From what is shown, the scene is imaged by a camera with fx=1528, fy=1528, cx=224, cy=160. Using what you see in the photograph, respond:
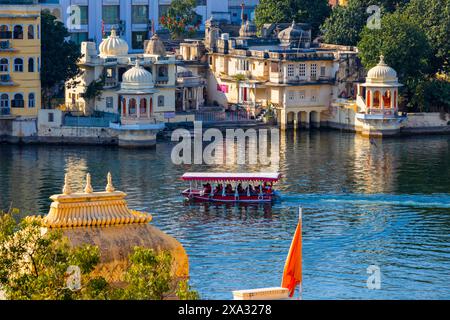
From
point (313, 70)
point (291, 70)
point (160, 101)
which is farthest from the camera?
point (313, 70)

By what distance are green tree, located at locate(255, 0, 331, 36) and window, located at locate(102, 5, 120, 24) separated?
13.1 meters

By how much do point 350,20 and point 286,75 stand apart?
11.6m

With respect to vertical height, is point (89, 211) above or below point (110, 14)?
below

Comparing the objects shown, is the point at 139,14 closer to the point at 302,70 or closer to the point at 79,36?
the point at 79,36

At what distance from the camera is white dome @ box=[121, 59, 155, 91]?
325 feet

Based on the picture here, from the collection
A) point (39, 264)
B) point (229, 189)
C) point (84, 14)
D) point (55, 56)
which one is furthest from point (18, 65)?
point (39, 264)

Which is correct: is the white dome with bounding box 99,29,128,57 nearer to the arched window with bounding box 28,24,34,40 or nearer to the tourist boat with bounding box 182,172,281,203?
the arched window with bounding box 28,24,34,40

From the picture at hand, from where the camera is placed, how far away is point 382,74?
103812mm

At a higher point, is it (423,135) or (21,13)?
(21,13)

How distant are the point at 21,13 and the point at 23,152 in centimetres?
1070

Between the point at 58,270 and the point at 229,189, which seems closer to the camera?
the point at 58,270

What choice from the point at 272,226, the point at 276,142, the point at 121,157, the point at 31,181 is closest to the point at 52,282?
the point at 272,226

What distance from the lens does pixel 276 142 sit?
9806 cm
